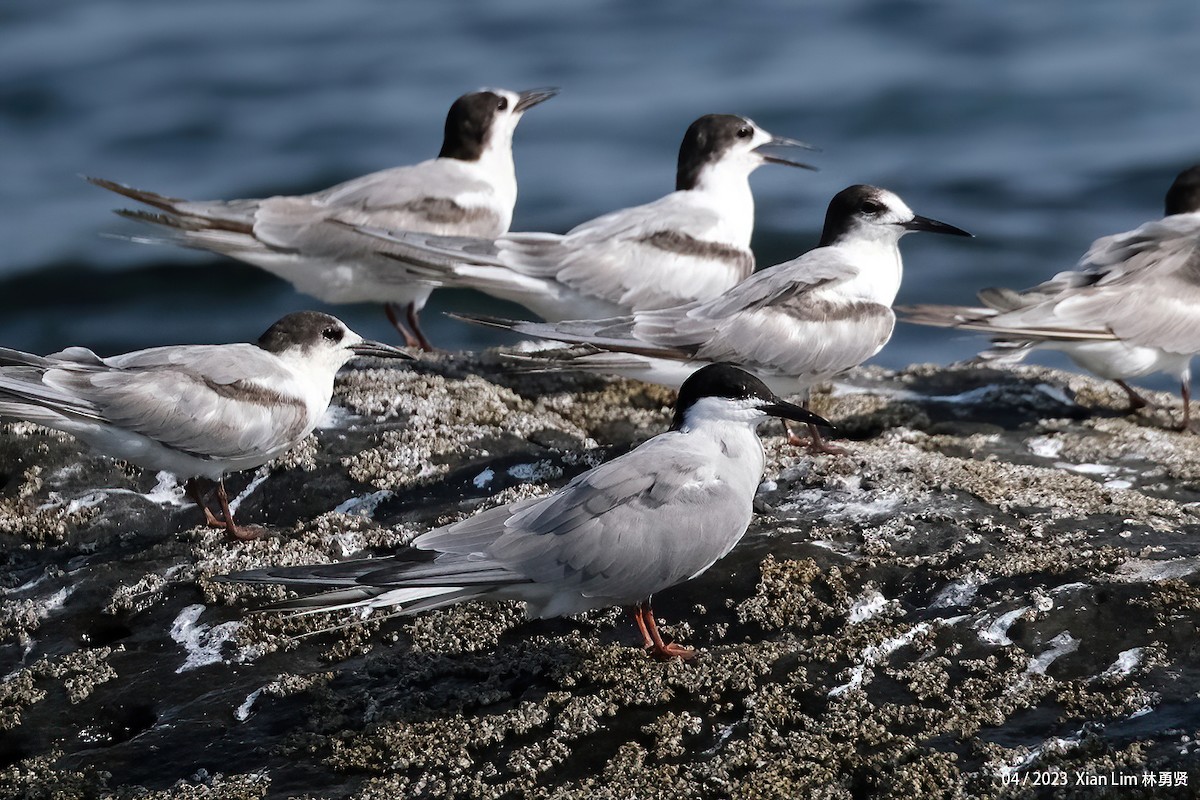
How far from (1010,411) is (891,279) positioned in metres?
0.75

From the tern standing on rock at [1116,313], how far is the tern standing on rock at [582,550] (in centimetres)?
248

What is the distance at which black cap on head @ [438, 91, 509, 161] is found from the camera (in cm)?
765

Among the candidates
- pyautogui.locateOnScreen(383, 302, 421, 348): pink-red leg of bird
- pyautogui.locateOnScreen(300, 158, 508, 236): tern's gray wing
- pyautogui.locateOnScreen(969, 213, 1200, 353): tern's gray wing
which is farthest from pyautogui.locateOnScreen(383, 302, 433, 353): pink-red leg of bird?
pyautogui.locateOnScreen(969, 213, 1200, 353): tern's gray wing

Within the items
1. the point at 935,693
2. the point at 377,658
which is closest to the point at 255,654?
the point at 377,658

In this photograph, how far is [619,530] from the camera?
381 cm


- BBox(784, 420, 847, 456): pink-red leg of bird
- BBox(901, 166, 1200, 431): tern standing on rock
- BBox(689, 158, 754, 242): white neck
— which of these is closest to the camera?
BBox(784, 420, 847, 456): pink-red leg of bird

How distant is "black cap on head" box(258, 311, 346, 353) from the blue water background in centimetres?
561

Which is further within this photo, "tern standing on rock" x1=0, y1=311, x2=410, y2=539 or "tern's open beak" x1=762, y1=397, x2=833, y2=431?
"tern standing on rock" x1=0, y1=311, x2=410, y2=539

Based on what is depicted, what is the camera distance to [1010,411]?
19.3 ft

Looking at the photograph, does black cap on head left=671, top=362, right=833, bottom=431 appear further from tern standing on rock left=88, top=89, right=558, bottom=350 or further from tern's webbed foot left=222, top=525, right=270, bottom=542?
tern standing on rock left=88, top=89, right=558, bottom=350

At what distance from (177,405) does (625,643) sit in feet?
5.80

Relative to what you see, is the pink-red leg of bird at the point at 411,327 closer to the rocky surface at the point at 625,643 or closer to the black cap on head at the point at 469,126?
the black cap on head at the point at 469,126

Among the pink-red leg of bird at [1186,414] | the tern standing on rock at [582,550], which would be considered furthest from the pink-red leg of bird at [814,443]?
the pink-red leg of bird at [1186,414]

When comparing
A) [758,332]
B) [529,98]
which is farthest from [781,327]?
[529,98]
